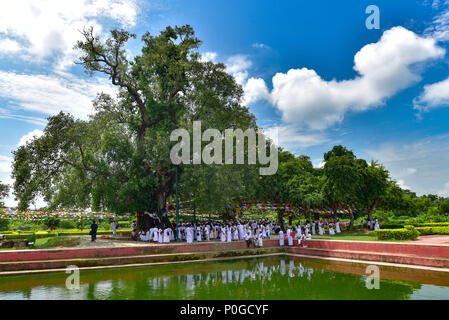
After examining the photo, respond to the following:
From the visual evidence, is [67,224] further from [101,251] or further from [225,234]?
[101,251]

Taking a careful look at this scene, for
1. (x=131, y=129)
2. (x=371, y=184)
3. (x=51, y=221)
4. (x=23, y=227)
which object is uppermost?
(x=131, y=129)

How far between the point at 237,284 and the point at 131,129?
16.7 m

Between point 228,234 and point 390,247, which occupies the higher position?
point 390,247

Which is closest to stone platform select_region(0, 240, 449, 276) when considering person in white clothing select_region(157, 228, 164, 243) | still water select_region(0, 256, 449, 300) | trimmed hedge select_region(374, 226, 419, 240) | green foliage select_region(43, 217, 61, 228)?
still water select_region(0, 256, 449, 300)

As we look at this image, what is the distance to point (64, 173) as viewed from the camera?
69.6ft

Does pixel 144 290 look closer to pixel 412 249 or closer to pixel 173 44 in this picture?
pixel 412 249

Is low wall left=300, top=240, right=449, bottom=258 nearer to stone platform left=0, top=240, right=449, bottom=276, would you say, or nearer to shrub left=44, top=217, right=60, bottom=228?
stone platform left=0, top=240, right=449, bottom=276

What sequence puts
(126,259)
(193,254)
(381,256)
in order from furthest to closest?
(193,254) → (126,259) → (381,256)

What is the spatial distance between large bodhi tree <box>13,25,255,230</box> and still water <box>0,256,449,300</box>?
312 inches

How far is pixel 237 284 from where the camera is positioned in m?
10.8

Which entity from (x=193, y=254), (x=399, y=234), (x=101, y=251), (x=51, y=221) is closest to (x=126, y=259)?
(x=101, y=251)

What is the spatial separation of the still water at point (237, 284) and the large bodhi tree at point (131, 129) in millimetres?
7915
